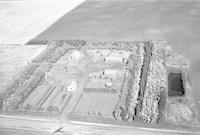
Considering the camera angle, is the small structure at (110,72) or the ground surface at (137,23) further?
the ground surface at (137,23)

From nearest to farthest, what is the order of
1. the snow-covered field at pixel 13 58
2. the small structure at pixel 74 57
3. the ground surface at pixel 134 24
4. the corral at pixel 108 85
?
1. the corral at pixel 108 85
2. the snow-covered field at pixel 13 58
3. the small structure at pixel 74 57
4. the ground surface at pixel 134 24

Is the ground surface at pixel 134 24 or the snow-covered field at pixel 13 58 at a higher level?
the ground surface at pixel 134 24

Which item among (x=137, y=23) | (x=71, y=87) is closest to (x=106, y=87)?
(x=71, y=87)

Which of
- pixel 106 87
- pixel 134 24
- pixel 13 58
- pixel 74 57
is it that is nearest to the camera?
pixel 106 87

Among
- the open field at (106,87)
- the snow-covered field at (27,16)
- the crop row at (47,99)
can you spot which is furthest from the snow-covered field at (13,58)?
the crop row at (47,99)

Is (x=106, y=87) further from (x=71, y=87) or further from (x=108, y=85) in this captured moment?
(x=71, y=87)

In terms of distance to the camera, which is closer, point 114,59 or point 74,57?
point 114,59

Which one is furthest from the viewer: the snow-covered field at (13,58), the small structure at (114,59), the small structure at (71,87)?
the snow-covered field at (13,58)

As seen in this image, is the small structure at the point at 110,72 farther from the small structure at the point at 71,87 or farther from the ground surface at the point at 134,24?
the small structure at the point at 71,87

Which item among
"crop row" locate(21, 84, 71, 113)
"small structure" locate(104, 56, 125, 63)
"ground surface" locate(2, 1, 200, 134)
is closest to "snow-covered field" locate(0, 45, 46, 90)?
"ground surface" locate(2, 1, 200, 134)
